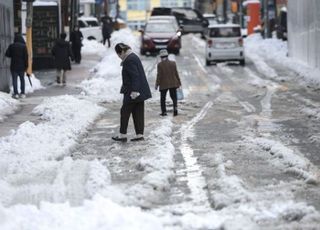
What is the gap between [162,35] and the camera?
3562cm

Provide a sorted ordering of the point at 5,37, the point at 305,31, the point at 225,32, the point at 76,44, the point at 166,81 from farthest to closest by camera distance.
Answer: the point at 225,32, the point at 76,44, the point at 305,31, the point at 5,37, the point at 166,81

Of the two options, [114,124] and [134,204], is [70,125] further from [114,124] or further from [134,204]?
[134,204]

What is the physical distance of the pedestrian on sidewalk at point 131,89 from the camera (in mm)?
12188

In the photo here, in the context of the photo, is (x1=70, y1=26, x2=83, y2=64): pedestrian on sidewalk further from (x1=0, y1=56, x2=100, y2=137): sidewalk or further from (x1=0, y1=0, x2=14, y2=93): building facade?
(x1=0, y1=0, x2=14, y2=93): building facade

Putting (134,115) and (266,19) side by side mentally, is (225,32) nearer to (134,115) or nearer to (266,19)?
(266,19)

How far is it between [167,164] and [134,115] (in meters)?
2.86

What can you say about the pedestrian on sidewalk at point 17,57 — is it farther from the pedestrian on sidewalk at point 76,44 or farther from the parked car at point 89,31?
the parked car at point 89,31

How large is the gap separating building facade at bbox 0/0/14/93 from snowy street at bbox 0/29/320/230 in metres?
0.85

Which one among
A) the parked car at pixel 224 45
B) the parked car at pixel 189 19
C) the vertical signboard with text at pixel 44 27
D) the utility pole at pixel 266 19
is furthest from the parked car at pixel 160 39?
the parked car at pixel 189 19

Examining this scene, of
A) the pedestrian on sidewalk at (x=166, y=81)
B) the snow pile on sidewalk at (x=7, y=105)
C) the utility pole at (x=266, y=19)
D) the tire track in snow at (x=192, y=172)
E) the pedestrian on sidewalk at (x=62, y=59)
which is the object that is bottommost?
the tire track in snow at (x=192, y=172)

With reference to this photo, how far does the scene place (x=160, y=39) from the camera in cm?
3538

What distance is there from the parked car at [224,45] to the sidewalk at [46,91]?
5075 mm

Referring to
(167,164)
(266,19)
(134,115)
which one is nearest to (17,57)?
(134,115)

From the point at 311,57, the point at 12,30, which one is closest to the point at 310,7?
the point at 311,57
